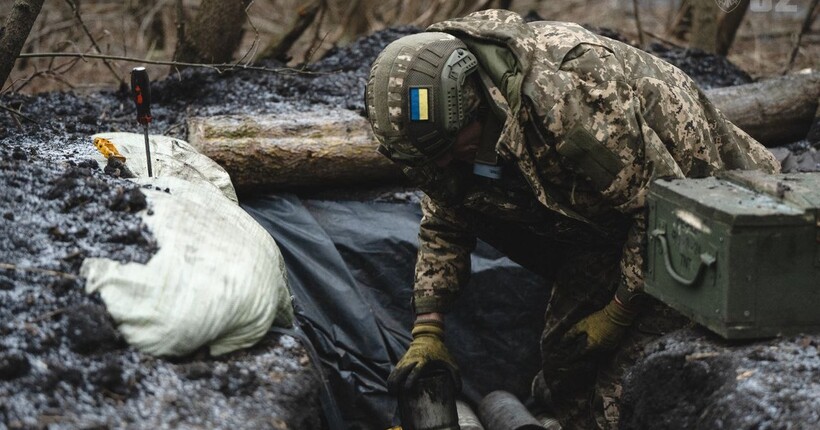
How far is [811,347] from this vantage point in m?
2.73

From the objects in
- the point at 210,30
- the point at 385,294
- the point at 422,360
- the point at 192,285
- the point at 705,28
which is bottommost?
the point at 385,294

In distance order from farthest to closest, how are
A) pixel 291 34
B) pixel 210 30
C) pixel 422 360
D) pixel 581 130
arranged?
pixel 291 34, pixel 210 30, pixel 422 360, pixel 581 130

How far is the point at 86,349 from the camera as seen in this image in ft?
8.54

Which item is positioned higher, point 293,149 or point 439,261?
point 293,149

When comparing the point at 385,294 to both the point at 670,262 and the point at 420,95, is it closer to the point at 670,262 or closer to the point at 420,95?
the point at 420,95

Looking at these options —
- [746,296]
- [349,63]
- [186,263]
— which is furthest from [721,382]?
[349,63]

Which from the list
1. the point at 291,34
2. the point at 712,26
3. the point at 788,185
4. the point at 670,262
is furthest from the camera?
the point at 712,26

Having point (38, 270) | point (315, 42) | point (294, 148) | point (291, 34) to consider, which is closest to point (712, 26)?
point (315, 42)

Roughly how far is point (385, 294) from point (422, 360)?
38.3 inches

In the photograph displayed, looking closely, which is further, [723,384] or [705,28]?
[705,28]

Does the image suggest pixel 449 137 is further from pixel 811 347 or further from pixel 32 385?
pixel 32 385

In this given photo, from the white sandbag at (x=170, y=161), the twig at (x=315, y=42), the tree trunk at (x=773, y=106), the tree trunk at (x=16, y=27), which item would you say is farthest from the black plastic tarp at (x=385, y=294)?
the tree trunk at (x=773, y=106)

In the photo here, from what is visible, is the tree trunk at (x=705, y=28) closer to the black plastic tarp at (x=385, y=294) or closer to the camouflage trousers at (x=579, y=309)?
the black plastic tarp at (x=385, y=294)

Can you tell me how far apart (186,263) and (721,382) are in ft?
5.25
